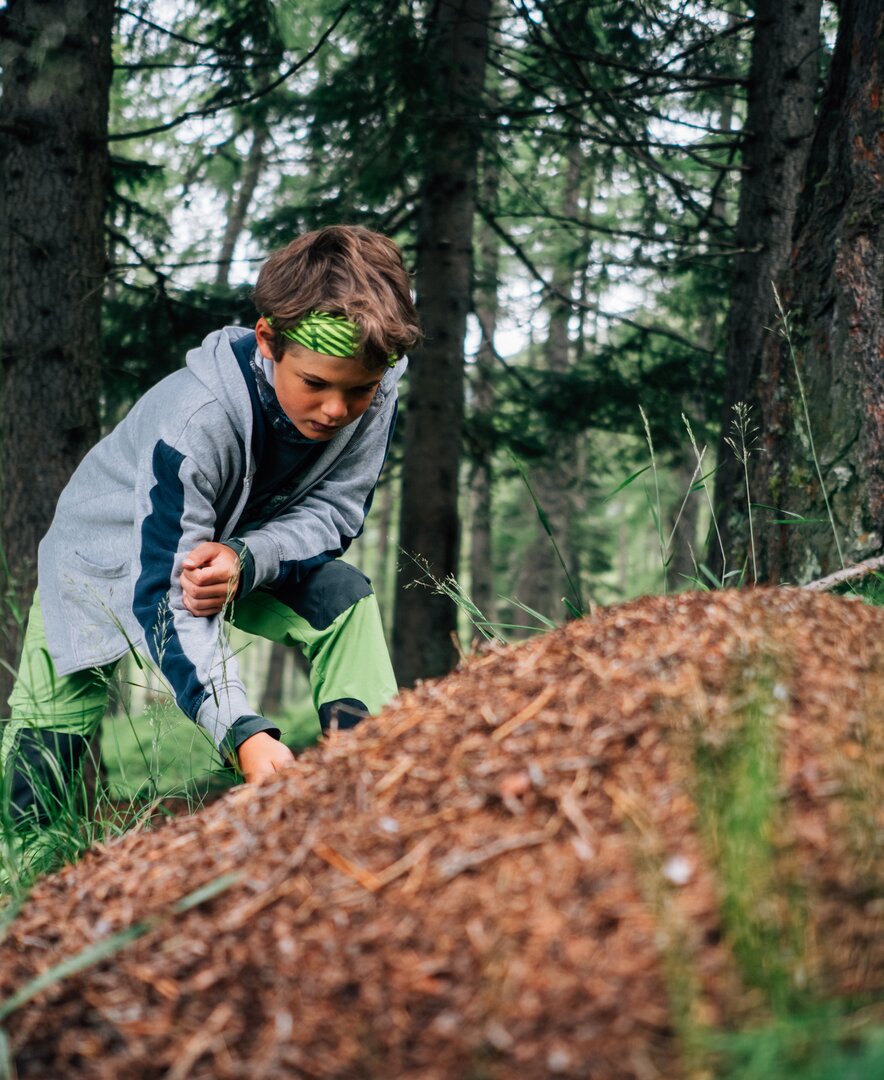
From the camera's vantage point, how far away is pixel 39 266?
180 inches

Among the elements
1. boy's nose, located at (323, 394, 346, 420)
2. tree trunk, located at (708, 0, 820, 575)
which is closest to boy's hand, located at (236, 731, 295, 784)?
boy's nose, located at (323, 394, 346, 420)

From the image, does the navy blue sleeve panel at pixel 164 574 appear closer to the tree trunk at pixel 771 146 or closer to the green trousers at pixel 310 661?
the green trousers at pixel 310 661

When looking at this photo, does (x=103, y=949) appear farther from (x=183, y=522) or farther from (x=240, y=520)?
(x=240, y=520)

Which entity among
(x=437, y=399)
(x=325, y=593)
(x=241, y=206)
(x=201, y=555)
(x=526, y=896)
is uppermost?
(x=241, y=206)

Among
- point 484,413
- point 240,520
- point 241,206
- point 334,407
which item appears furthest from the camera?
point 241,206

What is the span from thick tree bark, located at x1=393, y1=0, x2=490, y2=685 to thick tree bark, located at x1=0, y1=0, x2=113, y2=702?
2.98 meters

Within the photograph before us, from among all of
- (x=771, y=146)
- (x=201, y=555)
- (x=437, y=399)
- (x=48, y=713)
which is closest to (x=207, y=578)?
(x=201, y=555)

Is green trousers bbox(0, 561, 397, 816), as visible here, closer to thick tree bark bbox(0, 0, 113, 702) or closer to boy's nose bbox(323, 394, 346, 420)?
boy's nose bbox(323, 394, 346, 420)

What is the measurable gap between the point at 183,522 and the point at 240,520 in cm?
49

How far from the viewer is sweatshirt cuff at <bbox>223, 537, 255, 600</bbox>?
2.58 metres

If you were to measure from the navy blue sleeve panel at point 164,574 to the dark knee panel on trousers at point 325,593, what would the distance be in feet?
1.73

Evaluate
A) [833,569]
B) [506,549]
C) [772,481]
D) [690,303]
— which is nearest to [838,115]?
[772,481]

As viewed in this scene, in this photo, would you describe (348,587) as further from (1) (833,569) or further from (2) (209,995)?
(2) (209,995)

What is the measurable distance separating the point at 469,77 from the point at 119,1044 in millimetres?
7278
